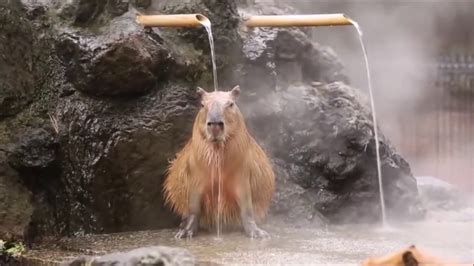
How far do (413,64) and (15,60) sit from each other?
773cm

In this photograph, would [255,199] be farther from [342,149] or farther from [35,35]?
[35,35]

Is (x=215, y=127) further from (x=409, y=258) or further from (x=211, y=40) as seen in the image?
(x=409, y=258)

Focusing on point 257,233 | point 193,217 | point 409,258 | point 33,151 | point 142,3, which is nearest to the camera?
point 409,258

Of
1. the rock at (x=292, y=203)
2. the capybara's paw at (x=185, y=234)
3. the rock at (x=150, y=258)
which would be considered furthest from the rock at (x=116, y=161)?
the rock at (x=150, y=258)

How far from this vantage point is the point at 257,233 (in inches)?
241

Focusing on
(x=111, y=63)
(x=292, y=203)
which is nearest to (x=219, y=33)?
(x=111, y=63)

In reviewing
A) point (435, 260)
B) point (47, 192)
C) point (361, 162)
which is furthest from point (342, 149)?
point (435, 260)

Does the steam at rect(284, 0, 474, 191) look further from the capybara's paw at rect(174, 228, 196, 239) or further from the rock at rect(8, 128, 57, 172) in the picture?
the capybara's paw at rect(174, 228, 196, 239)

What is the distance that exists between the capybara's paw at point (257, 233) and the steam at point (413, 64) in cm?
630

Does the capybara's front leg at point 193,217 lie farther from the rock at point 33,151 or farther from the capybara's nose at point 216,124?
the rock at point 33,151

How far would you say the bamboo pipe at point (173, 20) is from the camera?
659cm

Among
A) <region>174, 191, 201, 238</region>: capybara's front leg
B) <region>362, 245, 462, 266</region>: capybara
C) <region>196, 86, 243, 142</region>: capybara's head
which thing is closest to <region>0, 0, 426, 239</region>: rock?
<region>174, 191, 201, 238</region>: capybara's front leg

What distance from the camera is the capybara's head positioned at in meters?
5.94

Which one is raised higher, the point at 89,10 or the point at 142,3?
the point at 142,3
